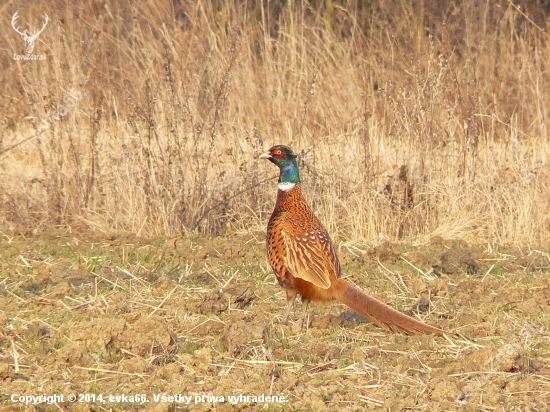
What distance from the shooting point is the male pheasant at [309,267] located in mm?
4344

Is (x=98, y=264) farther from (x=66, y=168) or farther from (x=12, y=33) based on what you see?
(x=12, y=33)

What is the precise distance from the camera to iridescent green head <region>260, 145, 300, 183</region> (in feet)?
16.9

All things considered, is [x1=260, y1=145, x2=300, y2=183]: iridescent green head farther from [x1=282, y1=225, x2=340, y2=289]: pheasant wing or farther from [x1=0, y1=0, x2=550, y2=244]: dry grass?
[x1=0, y1=0, x2=550, y2=244]: dry grass

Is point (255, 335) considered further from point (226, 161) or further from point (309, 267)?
point (226, 161)

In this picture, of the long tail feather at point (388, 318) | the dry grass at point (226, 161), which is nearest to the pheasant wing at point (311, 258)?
the long tail feather at point (388, 318)

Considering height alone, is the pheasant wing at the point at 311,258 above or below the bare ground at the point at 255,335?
above

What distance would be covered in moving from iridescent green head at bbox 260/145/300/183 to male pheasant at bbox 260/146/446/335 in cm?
9

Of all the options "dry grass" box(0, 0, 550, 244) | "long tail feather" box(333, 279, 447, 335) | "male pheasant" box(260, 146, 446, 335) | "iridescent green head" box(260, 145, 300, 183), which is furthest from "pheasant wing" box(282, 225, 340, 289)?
"dry grass" box(0, 0, 550, 244)

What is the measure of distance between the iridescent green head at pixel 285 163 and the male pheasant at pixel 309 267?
88mm

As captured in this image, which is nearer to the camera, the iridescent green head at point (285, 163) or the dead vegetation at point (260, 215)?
the dead vegetation at point (260, 215)

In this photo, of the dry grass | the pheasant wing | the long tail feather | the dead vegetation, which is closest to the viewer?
the dead vegetation

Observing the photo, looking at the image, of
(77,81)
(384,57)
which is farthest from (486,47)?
(77,81)

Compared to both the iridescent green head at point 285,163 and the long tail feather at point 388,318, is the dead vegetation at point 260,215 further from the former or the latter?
the iridescent green head at point 285,163

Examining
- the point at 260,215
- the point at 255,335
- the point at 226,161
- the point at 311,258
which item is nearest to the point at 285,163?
the point at 311,258
